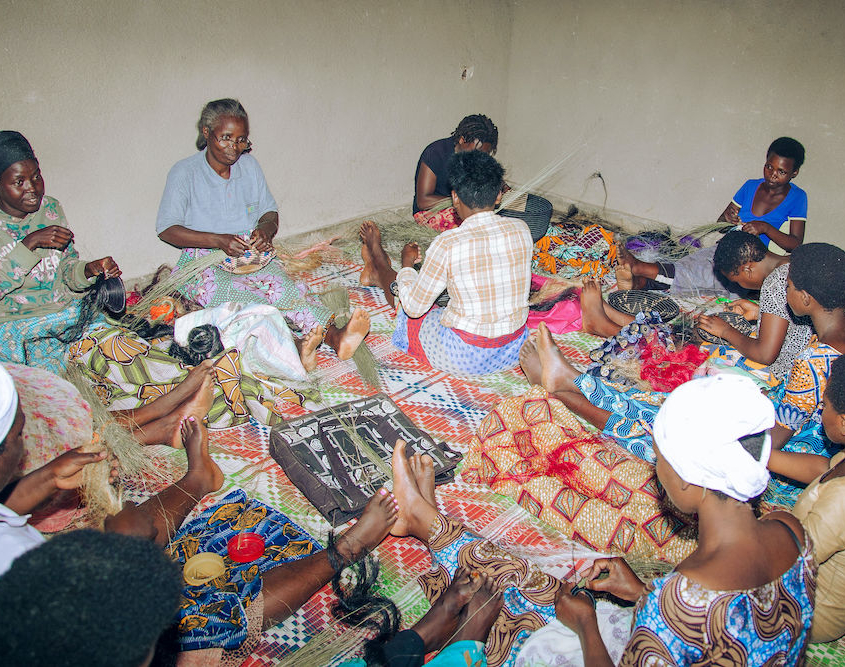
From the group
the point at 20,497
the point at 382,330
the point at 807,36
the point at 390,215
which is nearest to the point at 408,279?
the point at 382,330

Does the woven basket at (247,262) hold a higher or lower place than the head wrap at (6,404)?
lower

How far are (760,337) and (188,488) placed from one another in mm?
2991

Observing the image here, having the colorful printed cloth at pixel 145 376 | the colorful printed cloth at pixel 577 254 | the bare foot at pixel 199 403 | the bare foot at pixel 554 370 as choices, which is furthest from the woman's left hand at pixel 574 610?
the colorful printed cloth at pixel 577 254

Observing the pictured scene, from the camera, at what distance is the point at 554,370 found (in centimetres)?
370

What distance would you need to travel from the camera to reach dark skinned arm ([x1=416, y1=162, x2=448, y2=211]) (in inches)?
217

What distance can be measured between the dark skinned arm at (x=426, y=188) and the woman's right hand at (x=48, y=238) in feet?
9.32

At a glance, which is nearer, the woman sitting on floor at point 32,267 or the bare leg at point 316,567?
the bare leg at point 316,567

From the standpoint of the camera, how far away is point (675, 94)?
6094mm

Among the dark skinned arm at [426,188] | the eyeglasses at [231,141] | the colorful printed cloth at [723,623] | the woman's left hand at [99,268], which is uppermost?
the eyeglasses at [231,141]

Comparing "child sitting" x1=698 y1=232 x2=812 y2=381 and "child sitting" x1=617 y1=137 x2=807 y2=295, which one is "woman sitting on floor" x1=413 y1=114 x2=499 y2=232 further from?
"child sitting" x1=698 y1=232 x2=812 y2=381

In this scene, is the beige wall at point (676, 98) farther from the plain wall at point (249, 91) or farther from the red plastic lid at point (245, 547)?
the red plastic lid at point (245, 547)

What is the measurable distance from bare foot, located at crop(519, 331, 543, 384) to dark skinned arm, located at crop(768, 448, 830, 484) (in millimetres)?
1366

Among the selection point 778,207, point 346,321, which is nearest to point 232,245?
point 346,321

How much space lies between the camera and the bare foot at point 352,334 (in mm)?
4047
